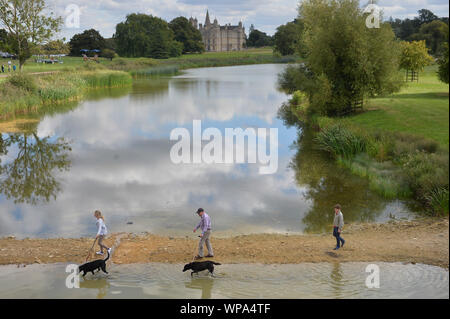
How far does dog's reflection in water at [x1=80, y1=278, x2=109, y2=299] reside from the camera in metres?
11.4

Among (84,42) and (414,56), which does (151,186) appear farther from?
(84,42)

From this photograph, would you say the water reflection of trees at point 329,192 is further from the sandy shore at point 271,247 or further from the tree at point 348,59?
the tree at point 348,59

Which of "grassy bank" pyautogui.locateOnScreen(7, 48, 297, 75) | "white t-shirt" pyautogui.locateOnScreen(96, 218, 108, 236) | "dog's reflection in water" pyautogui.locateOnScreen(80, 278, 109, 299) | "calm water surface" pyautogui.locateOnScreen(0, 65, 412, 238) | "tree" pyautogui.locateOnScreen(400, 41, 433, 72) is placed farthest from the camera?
"grassy bank" pyautogui.locateOnScreen(7, 48, 297, 75)

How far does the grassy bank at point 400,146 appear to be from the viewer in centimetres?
1744

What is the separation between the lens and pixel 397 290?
36.2 ft

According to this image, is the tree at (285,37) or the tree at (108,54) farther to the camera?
the tree at (108,54)

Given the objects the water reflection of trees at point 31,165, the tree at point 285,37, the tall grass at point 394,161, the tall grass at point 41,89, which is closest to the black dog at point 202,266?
the tall grass at point 394,161

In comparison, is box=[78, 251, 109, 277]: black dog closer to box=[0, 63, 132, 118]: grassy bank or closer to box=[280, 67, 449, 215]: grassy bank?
box=[280, 67, 449, 215]: grassy bank

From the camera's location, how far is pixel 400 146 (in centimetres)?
2256

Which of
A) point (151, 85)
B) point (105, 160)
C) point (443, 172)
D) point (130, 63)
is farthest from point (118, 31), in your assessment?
point (443, 172)

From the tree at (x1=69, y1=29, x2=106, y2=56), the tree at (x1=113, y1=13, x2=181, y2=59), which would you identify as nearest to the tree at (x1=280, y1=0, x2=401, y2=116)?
the tree at (x1=69, y1=29, x2=106, y2=56)

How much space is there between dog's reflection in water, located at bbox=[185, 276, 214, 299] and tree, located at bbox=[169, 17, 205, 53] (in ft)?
484
